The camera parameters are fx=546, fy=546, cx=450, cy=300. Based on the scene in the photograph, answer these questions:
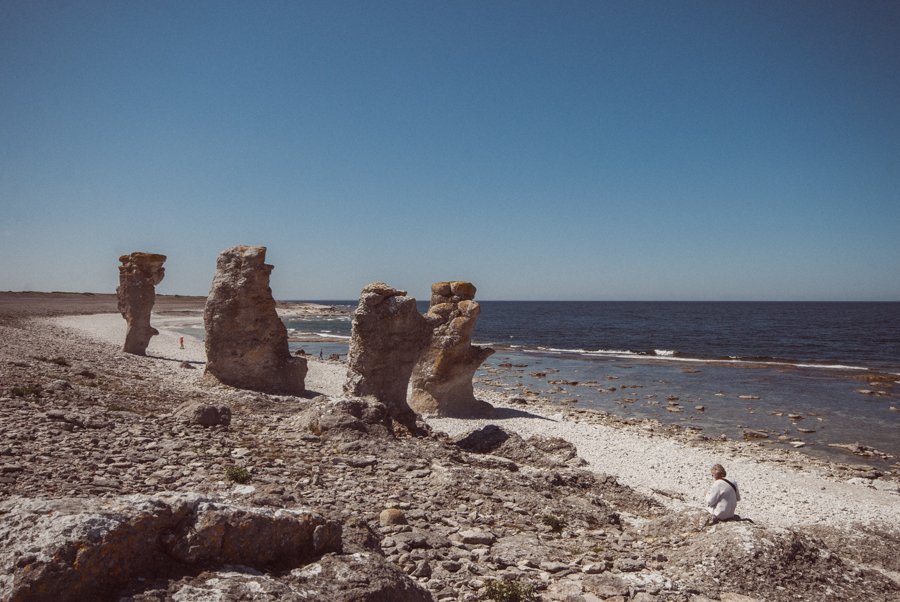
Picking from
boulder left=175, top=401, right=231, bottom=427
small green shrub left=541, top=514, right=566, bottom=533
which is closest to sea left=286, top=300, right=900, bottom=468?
small green shrub left=541, top=514, right=566, bottom=533

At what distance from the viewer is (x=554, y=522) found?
9.62m

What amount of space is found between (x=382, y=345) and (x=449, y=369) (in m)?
6.07

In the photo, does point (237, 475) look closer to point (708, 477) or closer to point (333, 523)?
point (333, 523)

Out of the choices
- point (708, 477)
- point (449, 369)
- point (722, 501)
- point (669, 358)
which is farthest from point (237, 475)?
point (669, 358)

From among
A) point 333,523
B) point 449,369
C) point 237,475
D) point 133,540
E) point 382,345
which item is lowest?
point 449,369

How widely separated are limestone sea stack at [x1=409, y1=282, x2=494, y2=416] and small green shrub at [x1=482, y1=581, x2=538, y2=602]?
59.9 feet

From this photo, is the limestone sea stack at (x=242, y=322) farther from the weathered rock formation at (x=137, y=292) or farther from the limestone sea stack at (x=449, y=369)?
the weathered rock formation at (x=137, y=292)

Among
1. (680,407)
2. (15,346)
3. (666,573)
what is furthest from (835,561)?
(15,346)

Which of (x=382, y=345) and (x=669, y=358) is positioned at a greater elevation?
(x=382, y=345)

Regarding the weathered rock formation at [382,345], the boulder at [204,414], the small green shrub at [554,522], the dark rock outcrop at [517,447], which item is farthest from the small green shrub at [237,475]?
the weathered rock formation at [382,345]

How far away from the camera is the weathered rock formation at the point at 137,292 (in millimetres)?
32156

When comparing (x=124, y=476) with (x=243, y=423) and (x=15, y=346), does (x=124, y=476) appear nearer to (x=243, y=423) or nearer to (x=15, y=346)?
(x=243, y=423)

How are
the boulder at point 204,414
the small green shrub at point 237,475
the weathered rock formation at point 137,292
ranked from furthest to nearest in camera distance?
the weathered rock formation at point 137,292 → the boulder at point 204,414 → the small green shrub at point 237,475

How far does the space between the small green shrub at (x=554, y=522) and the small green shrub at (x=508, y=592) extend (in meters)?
2.64
